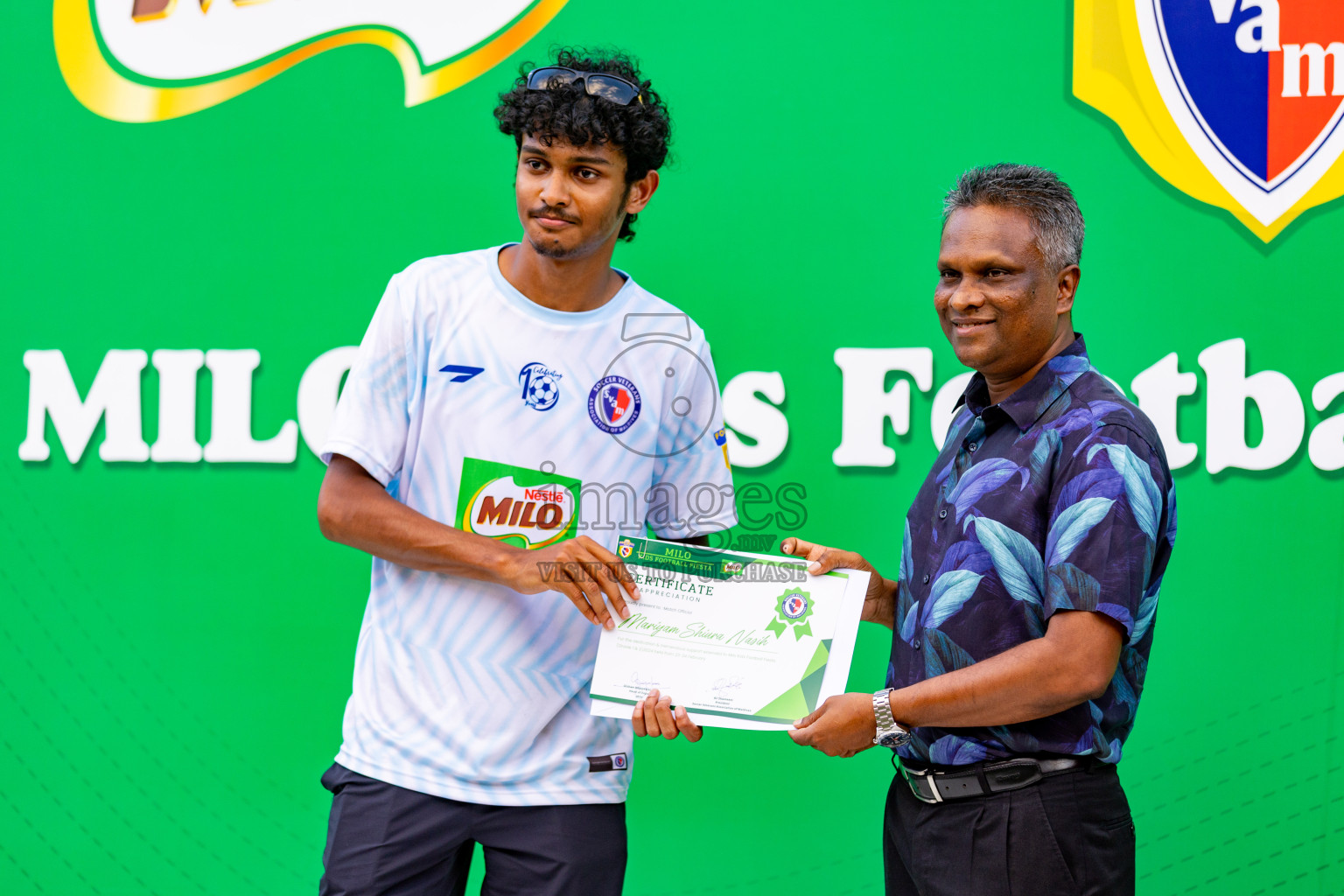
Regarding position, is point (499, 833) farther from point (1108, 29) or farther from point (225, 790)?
point (1108, 29)

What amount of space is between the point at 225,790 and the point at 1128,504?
2351mm

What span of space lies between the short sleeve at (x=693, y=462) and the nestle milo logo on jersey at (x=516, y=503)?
210mm

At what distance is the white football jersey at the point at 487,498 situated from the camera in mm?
1763

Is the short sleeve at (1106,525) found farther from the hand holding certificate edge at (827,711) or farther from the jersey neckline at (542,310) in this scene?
the jersey neckline at (542,310)

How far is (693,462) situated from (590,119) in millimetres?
628

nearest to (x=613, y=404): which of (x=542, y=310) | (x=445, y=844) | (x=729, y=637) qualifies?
(x=542, y=310)

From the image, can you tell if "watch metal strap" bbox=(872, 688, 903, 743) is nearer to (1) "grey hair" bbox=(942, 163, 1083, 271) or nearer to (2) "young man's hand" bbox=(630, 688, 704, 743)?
(2) "young man's hand" bbox=(630, 688, 704, 743)

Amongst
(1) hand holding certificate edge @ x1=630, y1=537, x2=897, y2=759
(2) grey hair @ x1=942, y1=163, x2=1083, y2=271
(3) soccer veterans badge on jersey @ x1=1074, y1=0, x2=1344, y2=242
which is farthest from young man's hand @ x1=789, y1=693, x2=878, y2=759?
(3) soccer veterans badge on jersey @ x1=1074, y1=0, x2=1344, y2=242

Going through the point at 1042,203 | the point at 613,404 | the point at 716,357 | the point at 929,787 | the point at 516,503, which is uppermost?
the point at 1042,203

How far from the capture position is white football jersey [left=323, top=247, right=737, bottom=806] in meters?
1.76

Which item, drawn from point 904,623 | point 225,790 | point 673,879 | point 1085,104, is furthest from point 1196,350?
point 225,790

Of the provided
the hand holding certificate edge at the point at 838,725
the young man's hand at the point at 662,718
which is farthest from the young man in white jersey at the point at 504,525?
the hand holding certificate edge at the point at 838,725

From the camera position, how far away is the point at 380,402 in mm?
1771

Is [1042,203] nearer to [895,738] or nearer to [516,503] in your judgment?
[895,738]
